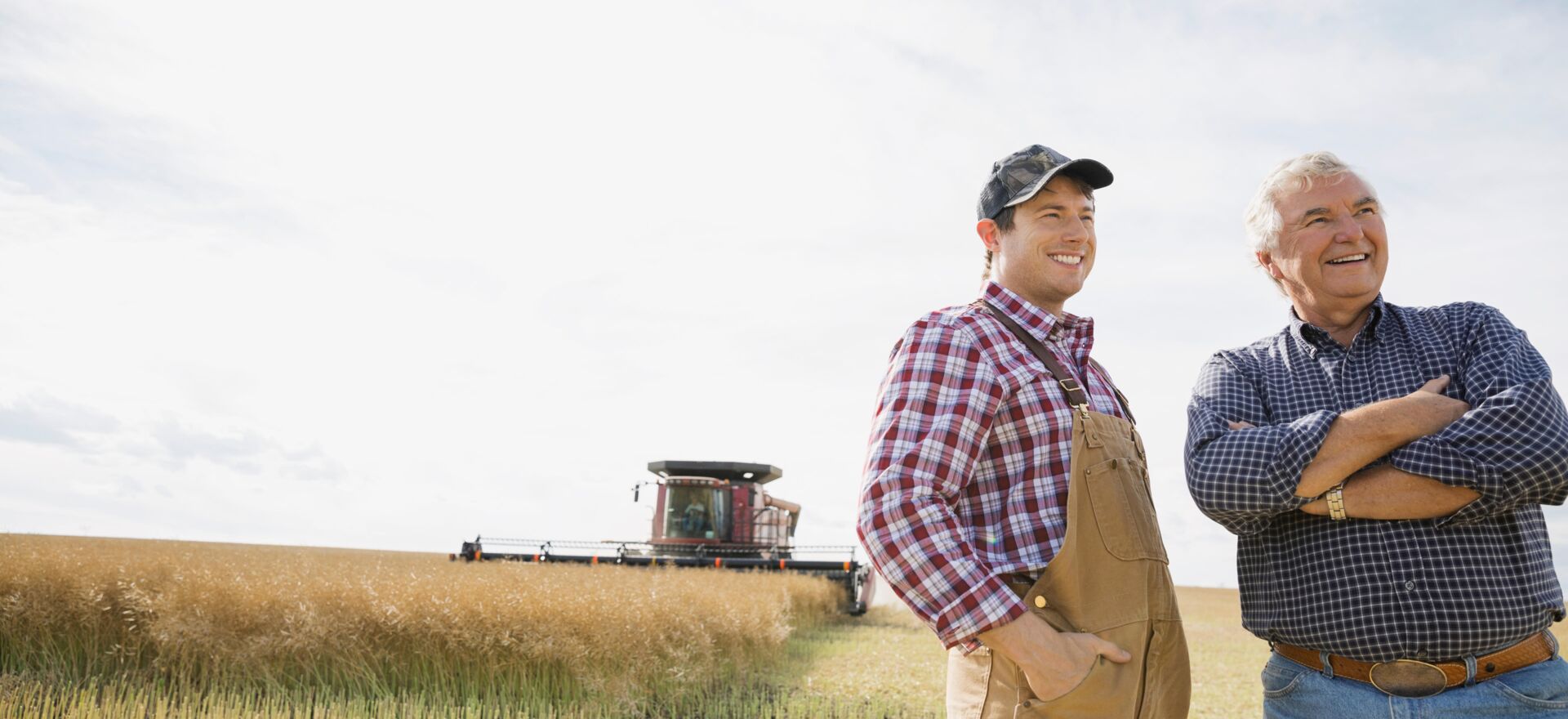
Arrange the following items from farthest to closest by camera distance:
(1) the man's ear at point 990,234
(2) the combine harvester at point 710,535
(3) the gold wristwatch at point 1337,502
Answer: (2) the combine harvester at point 710,535 → (1) the man's ear at point 990,234 → (3) the gold wristwatch at point 1337,502

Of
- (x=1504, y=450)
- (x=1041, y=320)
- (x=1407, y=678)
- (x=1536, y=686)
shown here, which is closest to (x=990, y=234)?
(x=1041, y=320)

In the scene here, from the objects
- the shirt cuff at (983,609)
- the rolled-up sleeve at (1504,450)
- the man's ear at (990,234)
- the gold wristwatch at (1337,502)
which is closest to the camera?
the shirt cuff at (983,609)

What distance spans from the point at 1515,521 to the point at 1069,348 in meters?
0.92

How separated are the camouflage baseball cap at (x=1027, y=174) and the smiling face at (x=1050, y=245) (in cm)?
3

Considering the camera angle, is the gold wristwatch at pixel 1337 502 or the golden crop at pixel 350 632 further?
the golden crop at pixel 350 632

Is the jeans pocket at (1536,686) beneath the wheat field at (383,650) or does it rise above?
above

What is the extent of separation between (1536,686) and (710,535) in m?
15.3

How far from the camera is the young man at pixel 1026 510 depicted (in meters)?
1.83

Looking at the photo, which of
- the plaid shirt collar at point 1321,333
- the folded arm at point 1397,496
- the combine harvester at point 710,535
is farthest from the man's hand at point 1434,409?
the combine harvester at point 710,535

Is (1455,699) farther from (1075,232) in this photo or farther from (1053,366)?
(1075,232)

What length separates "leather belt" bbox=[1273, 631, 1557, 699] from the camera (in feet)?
6.38

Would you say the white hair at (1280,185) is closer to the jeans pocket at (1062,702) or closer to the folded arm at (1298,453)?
the folded arm at (1298,453)

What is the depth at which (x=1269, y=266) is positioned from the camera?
2.37m

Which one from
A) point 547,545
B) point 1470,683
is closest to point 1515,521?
point 1470,683
